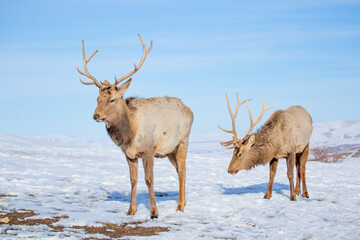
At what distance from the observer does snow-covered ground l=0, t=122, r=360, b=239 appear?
6.78 m

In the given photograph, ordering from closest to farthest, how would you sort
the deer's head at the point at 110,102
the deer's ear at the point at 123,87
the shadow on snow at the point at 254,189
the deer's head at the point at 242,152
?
the deer's head at the point at 110,102, the deer's ear at the point at 123,87, the deer's head at the point at 242,152, the shadow on snow at the point at 254,189

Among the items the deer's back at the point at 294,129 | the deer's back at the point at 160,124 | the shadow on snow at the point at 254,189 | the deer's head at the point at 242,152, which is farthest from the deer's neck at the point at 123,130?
the deer's back at the point at 294,129

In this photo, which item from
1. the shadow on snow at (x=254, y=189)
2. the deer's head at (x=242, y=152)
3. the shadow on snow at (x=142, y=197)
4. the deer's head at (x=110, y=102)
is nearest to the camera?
the deer's head at (x=110, y=102)

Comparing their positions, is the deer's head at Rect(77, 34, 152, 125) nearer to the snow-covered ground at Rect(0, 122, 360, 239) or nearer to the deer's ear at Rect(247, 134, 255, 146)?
the snow-covered ground at Rect(0, 122, 360, 239)

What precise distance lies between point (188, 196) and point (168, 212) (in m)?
2.20

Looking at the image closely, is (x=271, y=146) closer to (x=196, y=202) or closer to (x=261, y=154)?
(x=261, y=154)

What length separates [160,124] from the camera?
8.61 meters

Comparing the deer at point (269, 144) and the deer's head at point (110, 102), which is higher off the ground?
the deer's head at point (110, 102)

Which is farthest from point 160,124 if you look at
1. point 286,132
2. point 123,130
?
point 286,132

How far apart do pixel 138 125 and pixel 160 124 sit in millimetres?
534

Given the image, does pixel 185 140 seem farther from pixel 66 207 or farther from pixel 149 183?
pixel 66 207

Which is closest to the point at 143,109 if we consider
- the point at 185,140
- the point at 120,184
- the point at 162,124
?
the point at 162,124

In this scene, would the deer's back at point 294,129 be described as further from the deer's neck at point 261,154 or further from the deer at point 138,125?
the deer at point 138,125

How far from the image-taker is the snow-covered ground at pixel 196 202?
6777 mm
